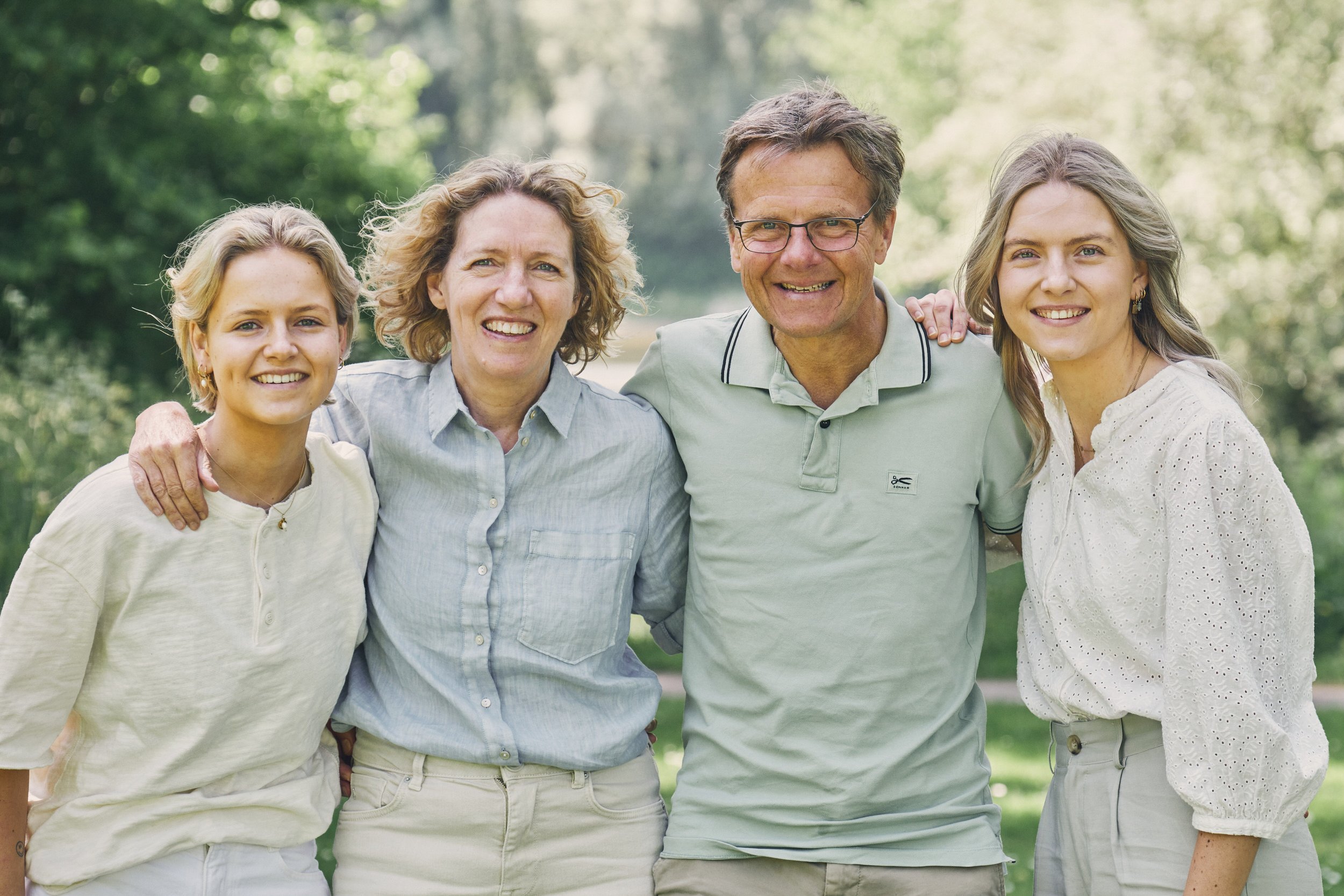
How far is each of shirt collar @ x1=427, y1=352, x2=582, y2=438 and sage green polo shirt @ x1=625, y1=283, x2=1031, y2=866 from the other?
0.30m

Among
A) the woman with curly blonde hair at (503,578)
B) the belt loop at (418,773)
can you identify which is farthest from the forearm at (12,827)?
the belt loop at (418,773)

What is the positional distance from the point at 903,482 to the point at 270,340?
1.35m

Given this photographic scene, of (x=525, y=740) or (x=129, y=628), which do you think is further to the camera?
(x=525, y=740)

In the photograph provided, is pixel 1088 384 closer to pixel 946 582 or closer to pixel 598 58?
pixel 946 582

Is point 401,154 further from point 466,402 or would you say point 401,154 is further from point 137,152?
point 466,402

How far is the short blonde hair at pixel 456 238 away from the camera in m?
3.04

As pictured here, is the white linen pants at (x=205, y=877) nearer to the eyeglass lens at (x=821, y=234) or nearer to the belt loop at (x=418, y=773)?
the belt loop at (x=418, y=773)

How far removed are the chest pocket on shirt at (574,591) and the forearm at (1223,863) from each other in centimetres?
125

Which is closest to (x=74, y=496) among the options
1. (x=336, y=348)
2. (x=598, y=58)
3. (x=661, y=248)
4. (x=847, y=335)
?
(x=336, y=348)

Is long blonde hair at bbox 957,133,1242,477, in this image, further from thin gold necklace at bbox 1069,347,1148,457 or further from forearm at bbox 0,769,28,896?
forearm at bbox 0,769,28,896

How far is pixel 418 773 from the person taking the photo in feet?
9.26

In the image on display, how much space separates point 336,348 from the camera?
2.71 meters

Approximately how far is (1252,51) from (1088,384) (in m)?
10.8

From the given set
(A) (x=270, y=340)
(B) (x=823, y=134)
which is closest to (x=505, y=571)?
(A) (x=270, y=340)
